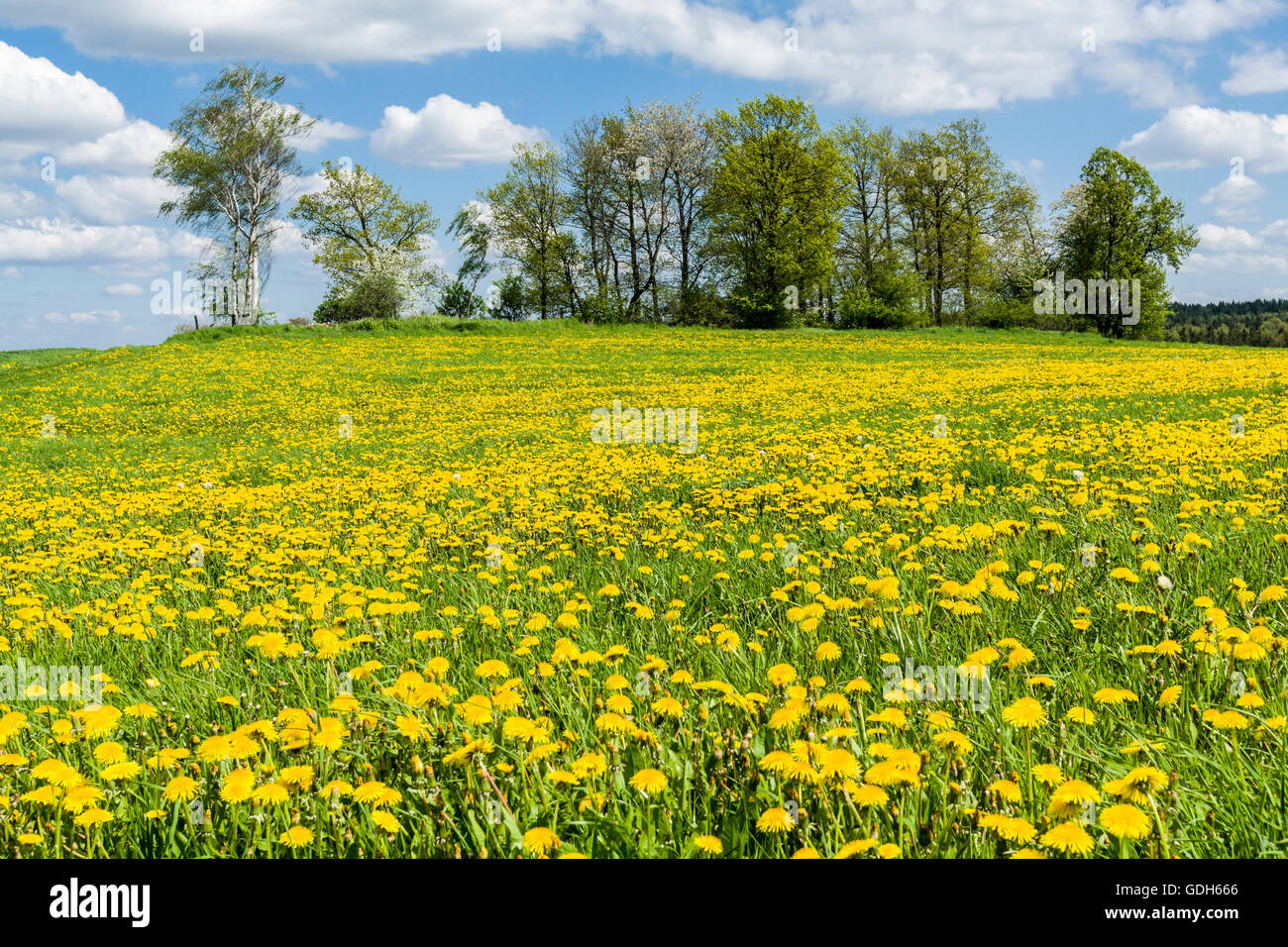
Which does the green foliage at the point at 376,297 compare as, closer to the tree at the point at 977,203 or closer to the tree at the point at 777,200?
the tree at the point at 777,200

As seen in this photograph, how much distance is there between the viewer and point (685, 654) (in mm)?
3367

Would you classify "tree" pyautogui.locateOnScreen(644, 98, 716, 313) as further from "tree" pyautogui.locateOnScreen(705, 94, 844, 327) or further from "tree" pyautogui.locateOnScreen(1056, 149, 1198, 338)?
"tree" pyautogui.locateOnScreen(1056, 149, 1198, 338)

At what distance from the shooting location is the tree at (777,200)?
4544 cm

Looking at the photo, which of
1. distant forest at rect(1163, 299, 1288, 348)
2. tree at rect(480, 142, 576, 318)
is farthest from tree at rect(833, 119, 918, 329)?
distant forest at rect(1163, 299, 1288, 348)

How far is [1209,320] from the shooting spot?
479ft

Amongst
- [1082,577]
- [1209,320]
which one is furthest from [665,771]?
[1209,320]

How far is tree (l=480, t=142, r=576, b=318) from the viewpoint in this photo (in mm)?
52625

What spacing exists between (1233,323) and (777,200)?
122609mm

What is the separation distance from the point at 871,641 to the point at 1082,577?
1285 millimetres

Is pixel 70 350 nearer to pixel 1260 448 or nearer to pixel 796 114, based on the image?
pixel 796 114

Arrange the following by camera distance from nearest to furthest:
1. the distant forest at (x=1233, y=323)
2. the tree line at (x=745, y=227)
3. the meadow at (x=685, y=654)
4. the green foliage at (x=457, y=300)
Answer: the meadow at (x=685, y=654), the tree line at (x=745, y=227), the green foliage at (x=457, y=300), the distant forest at (x=1233, y=323)

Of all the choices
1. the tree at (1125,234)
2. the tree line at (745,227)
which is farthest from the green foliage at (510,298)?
the tree at (1125,234)

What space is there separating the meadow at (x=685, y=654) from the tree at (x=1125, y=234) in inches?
1735
